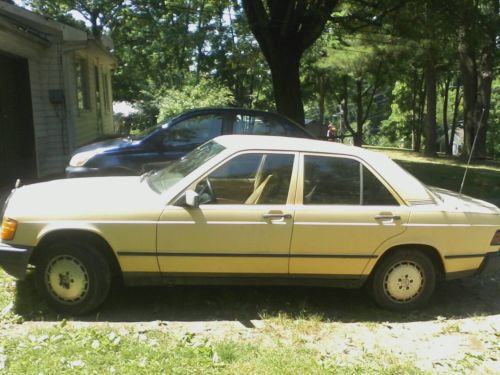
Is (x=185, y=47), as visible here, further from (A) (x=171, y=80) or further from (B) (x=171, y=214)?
(B) (x=171, y=214)

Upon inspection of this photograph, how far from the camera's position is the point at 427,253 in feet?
16.4

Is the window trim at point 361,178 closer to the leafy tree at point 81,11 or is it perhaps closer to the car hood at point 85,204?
the car hood at point 85,204

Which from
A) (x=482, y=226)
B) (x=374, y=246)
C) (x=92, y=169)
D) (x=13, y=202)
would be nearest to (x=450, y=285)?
(x=482, y=226)

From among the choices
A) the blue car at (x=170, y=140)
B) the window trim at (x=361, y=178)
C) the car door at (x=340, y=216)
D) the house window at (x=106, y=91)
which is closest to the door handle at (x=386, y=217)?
the car door at (x=340, y=216)

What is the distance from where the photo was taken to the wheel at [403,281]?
492 cm

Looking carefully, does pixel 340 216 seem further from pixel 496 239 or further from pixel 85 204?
pixel 85 204

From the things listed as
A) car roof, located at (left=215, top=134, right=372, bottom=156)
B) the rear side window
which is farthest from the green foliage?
car roof, located at (left=215, top=134, right=372, bottom=156)

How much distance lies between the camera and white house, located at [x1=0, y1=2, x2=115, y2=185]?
10508mm

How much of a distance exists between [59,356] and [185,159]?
7.34 ft

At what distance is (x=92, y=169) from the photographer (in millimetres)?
8023

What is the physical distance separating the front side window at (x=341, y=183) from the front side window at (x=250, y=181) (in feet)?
0.68

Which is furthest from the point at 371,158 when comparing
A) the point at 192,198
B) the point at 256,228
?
the point at 192,198

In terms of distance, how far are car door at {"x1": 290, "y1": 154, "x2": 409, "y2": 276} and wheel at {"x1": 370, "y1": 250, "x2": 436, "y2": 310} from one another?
0.23m

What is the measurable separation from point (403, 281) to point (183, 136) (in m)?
4.44
